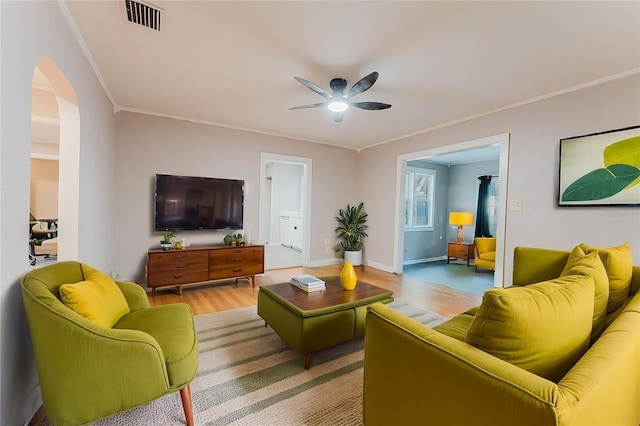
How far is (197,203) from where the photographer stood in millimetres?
3947

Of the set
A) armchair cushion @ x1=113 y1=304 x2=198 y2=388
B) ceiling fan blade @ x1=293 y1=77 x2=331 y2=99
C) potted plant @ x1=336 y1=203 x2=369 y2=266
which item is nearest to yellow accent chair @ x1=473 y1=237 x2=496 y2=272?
potted plant @ x1=336 y1=203 x2=369 y2=266

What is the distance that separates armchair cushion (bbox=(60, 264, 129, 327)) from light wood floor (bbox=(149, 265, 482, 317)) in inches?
53.0

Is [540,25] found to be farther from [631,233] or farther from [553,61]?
[631,233]

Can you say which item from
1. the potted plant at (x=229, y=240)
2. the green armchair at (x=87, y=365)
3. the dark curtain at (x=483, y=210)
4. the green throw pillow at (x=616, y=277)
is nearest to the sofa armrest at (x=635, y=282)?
the green throw pillow at (x=616, y=277)

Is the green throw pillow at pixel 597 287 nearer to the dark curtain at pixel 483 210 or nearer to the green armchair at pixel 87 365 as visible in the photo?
the green armchair at pixel 87 365

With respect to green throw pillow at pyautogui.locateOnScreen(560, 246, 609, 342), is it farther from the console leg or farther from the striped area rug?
the console leg

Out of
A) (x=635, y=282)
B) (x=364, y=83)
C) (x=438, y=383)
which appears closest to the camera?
(x=438, y=383)

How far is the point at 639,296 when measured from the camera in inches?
55.7

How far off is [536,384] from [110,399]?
5.26 feet

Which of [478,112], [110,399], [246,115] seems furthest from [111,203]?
[478,112]

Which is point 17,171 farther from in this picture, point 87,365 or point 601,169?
point 601,169

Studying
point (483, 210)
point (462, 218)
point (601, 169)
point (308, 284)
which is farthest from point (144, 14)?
point (483, 210)

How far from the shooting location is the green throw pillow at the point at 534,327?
0.88 metres

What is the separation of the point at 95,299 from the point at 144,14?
186 centimetres
